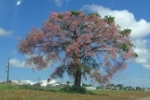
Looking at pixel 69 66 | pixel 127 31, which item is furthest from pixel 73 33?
pixel 127 31

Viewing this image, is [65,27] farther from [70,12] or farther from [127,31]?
[127,31]

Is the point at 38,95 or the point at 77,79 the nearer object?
the point at 38,95

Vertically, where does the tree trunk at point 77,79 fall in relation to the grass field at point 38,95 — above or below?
above

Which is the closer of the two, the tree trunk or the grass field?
the grass field

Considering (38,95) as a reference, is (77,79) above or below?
above

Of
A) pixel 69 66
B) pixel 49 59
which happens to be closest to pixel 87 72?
pixel 69 66

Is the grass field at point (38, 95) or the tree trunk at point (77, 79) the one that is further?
the tree trunk at point (77, 79)

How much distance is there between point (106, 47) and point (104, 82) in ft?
13.5

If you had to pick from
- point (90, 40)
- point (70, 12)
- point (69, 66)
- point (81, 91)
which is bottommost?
point (81, 91)

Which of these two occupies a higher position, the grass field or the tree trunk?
the tree trunk

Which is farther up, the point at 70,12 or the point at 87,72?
the point at 70,12

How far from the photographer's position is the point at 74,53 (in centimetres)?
3934

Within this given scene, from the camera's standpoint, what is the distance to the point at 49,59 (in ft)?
131

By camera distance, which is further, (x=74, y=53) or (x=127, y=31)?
(x=127, y=31)
